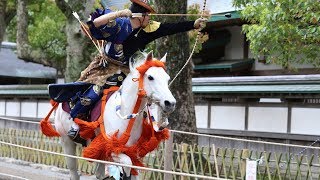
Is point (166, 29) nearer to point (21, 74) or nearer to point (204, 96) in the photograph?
point (204, 96)

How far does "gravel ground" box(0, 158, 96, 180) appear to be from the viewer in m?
9.70

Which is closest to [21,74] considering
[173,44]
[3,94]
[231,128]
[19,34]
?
[3,94]

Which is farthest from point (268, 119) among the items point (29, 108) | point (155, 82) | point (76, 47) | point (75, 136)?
point (29, 108)

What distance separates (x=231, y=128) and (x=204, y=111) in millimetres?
1204

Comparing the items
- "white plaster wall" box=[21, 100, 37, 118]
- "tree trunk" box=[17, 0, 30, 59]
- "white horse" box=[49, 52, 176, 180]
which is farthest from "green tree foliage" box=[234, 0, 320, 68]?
"white plaster wall" box=[21, 100, 37, 118]

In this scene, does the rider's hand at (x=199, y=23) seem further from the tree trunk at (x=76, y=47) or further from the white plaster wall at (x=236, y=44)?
the white plaster wall at (x=236, y=44)

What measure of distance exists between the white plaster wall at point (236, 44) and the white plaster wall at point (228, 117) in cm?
351

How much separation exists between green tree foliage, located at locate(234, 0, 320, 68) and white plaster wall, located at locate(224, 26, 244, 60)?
799 centimetres

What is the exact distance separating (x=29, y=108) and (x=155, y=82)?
61.2 feet

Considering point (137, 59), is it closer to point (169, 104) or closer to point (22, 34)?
point (169, 104)

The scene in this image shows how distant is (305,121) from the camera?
1334 centimetres

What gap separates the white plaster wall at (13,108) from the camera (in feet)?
76.6

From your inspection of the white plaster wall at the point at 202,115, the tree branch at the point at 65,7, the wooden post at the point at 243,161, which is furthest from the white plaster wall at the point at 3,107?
the wooden post at the point at 243,161

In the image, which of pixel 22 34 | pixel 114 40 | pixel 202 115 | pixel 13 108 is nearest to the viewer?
pixel 114 40
